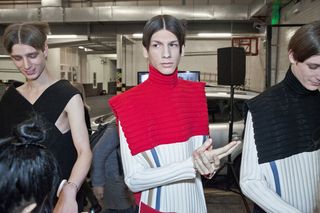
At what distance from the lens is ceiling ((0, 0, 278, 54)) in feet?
24.2

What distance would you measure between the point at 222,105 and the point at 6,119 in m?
2.97

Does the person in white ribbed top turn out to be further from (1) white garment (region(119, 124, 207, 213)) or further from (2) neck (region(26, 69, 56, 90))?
(2) neck (region(26, 69, 56, 90))

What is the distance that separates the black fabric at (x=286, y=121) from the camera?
3.35ft

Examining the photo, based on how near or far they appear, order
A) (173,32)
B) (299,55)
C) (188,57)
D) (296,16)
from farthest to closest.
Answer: (188,57) → (296,16) → (173,32) → (299,55)

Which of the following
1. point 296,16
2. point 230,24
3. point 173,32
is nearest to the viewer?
point 173,32

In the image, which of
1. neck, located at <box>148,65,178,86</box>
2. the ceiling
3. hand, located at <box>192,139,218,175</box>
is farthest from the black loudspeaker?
hand, located at <box>192,139,218,175</box>

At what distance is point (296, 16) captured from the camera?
581 cm

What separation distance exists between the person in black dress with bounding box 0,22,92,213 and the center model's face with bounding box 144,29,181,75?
13.8 inches

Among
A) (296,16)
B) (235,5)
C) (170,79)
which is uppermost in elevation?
(235,5)

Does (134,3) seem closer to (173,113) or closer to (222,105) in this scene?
(222,105)

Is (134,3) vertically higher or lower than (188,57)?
higher

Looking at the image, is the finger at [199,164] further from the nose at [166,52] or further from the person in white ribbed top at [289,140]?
the nose at [166,52]

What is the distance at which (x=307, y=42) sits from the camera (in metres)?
0.95

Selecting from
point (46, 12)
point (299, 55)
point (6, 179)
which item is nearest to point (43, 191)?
point (6, 179)
